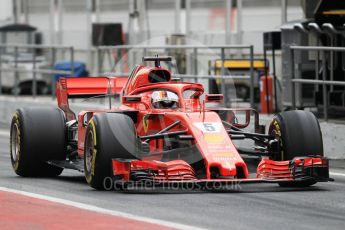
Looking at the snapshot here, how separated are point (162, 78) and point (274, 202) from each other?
10.4 feet

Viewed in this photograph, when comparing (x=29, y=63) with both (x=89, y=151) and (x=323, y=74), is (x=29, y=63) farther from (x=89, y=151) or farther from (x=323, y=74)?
(x=89, y=151)

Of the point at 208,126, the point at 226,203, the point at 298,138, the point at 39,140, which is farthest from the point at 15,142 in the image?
the point at 226,203

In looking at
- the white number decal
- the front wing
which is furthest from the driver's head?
the front wing

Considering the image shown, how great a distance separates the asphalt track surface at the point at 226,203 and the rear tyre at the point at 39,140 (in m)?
0.33

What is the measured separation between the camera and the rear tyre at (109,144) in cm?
1272

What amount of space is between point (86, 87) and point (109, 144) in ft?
12.3

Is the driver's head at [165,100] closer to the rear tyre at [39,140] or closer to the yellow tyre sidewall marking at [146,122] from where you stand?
the yellow tyre sidewall marking at [146,122]

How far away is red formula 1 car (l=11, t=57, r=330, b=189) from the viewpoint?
12.6 m

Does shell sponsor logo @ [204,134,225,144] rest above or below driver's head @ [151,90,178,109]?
below

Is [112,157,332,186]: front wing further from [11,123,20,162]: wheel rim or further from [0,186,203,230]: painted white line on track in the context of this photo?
[11,123,20,162]: wheel rim

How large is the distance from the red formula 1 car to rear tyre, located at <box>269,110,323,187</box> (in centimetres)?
1

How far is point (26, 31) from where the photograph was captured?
39000 mm

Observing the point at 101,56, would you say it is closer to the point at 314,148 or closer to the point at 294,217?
the point at 314,148

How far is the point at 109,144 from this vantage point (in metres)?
12.7
